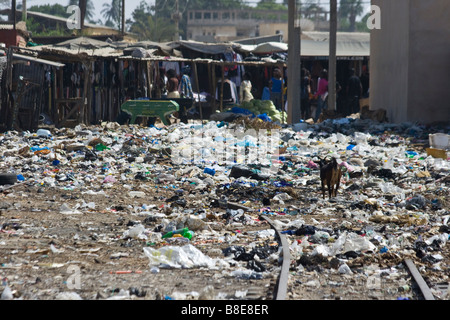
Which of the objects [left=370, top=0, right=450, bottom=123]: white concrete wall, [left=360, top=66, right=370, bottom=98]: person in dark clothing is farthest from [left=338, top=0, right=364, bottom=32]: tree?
[left=370, top=0, right=450, bottom=123]: white concrete wall

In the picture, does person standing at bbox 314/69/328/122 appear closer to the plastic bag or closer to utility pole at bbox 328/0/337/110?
utility pole at bbox 328/0/337/110

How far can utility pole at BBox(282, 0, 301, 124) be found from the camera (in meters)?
20.1

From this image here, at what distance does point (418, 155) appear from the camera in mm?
13164

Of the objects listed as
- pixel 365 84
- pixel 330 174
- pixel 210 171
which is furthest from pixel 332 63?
pixel 330 174

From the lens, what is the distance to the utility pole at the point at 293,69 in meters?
20.1

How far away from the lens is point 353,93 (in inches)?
944

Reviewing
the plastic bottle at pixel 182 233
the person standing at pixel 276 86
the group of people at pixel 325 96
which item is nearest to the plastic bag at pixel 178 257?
the plastic bottle at pixel 182 233

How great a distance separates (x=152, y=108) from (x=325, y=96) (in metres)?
7.51

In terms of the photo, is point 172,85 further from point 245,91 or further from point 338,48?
point 338,48

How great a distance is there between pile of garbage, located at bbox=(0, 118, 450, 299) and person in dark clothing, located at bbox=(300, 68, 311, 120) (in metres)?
6.03

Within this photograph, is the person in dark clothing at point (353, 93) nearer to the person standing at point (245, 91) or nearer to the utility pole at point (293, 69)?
the person standing at point (245, 91)

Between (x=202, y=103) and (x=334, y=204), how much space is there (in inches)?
596

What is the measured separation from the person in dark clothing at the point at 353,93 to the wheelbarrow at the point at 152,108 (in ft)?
24.3
